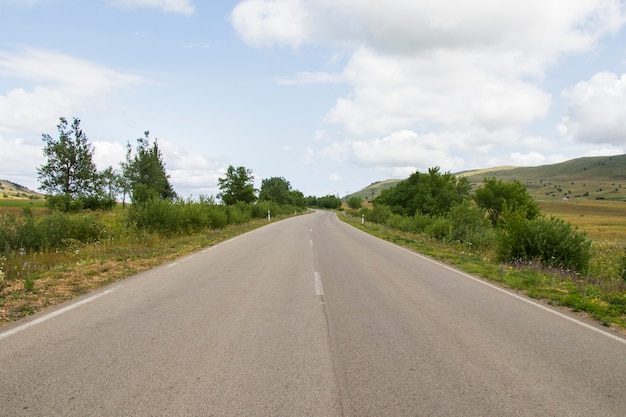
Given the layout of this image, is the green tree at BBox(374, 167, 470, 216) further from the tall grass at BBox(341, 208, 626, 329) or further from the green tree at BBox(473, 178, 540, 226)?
the tall grass at BBox(341, 208, 626, 329)

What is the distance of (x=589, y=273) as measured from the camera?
506 inches

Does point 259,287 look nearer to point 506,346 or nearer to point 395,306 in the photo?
point 395,306

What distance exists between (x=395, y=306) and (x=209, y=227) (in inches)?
891

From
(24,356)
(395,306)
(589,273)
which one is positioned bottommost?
(589,273)

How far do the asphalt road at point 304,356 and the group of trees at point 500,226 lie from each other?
7.00 meters

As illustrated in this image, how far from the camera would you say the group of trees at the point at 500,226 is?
45.2 ft

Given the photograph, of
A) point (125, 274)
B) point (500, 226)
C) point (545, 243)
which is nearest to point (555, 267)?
point (545, 243)

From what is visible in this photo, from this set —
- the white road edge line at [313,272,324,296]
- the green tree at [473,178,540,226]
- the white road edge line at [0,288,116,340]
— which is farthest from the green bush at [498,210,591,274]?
the green tree at [473,178,540,226]

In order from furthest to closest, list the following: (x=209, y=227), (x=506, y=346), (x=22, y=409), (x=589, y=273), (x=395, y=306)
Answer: (x=209, y=227) < (x=589, y=273) < (x=395, y=306) < (x=506, y=346) < (x=22, y=409)

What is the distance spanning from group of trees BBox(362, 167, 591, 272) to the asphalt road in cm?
700

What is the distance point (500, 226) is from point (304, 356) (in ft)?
68.1

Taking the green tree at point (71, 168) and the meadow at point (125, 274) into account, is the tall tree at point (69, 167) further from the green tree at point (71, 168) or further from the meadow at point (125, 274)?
the meadow at point (125, 274)

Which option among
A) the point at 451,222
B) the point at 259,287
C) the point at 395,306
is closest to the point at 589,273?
the point at 395,306

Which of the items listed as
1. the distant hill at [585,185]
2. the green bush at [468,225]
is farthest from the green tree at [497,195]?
the distant hill at [585,185]
